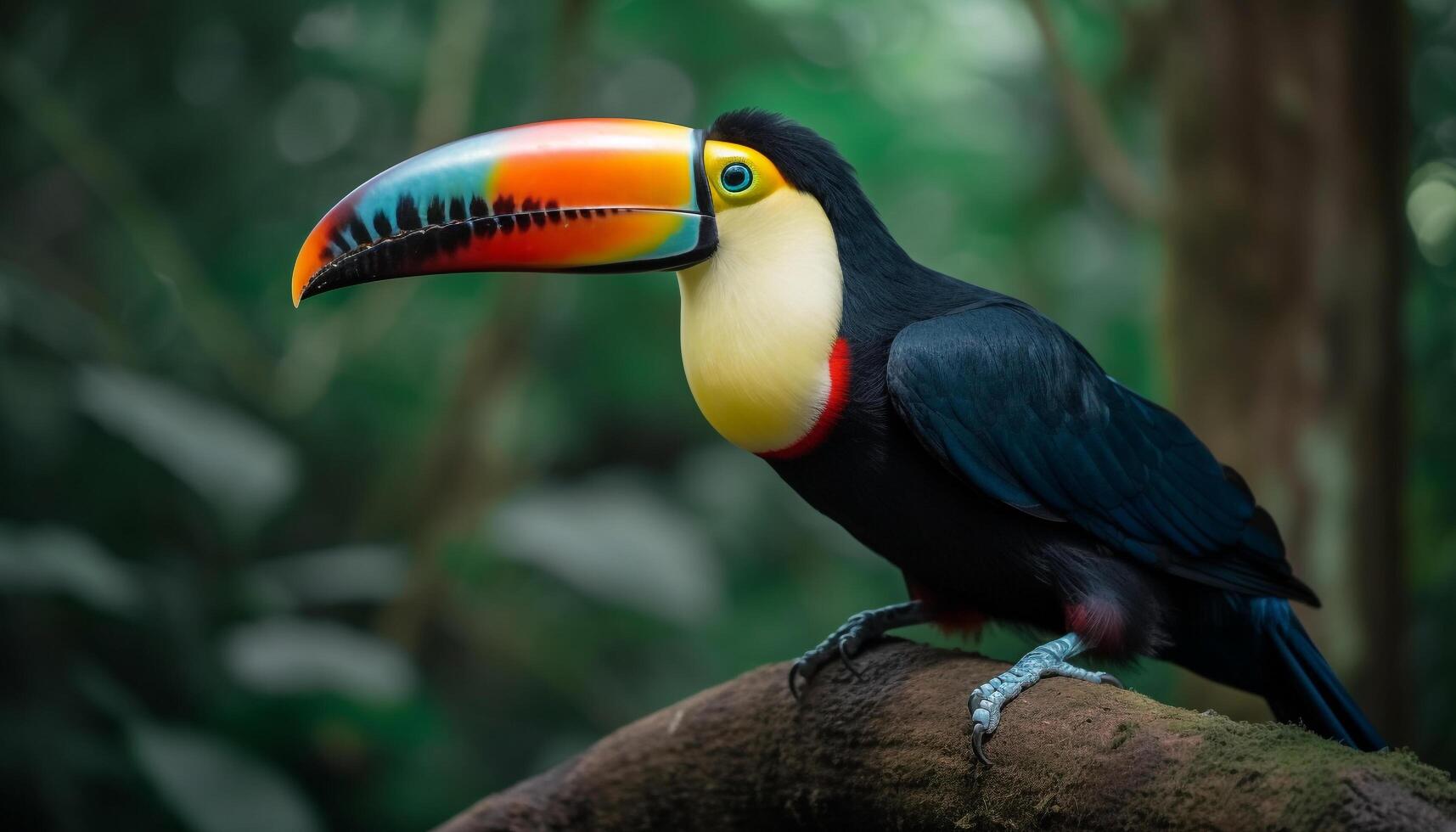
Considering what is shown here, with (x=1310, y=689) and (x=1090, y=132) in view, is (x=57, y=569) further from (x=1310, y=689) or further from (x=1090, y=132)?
(x=1090, y=132)

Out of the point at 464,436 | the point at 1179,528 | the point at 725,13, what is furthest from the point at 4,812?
the point at 725,13

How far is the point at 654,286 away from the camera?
427 centimetres

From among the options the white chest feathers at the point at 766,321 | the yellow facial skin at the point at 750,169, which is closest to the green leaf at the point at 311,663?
the white chest feathers at the point at 766,321

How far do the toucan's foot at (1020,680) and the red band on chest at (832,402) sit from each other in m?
0.34

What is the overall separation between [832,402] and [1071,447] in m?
0.34

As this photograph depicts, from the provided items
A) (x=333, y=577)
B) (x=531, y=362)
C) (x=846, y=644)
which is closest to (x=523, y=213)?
(x=846, y=644)

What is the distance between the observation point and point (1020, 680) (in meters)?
1.35

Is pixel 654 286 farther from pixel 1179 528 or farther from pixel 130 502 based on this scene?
pixel 1179 528

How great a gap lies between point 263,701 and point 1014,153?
3.11 m

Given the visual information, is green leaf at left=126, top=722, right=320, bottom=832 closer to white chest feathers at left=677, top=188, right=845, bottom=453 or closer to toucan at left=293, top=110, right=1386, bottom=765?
toucan at left=293, top=110, right=1386, bottom=765

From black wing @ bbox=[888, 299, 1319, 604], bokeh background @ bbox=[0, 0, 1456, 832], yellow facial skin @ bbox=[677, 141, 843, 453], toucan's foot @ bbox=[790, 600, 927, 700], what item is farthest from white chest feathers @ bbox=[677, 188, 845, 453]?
bokeh background @ bbox=[0, 0, 1456, 832]

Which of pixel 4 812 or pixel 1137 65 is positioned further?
pixel 1137 65

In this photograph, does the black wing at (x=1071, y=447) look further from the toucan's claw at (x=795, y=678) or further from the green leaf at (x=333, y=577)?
the green leaf at (x=333, y=577)

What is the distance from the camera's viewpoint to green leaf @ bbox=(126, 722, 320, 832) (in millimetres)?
2816
